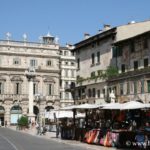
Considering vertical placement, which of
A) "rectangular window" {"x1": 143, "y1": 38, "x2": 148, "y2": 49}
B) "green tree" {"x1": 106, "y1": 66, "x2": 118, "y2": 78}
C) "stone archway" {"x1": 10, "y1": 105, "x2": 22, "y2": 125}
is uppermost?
"rectangular window" {"x1": 143, "y1": 38, "x2": 148, "y2": 49}

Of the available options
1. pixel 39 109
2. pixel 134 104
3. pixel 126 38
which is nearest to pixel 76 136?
pixel 134 104

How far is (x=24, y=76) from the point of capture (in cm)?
9244

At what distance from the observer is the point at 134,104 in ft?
91.4

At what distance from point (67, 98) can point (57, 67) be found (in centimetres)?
807

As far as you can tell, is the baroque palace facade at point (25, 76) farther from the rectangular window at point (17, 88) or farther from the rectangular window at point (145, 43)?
the rectangular window at point (145, 43)

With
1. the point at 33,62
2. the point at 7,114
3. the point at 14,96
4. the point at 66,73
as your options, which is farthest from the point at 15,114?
the point at 66,73

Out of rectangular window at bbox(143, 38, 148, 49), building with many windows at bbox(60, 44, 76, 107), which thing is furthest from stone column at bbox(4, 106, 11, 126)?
rectangular window at bbox(143, 38, 148, 49)

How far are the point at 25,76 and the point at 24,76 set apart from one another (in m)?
0.50

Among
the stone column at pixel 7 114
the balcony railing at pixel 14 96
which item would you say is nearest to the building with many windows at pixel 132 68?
the balcony railing at pixel 14 96

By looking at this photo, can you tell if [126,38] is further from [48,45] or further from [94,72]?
[48,45]

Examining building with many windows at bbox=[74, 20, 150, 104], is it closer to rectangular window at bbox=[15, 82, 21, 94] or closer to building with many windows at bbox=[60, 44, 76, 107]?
rectangular window at bbox=[15, 82, 21, 94]

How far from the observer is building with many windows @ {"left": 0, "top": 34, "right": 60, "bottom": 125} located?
9012 cm

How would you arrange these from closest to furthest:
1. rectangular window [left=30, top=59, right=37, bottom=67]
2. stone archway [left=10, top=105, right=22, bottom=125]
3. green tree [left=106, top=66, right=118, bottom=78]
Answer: green tree [left=106, top=66, right=118, bottom=78]
stone archway [left=10, top=105, right=22, bottom=125]
rectangular window [left=30, top=59, right=37, bottom=67]

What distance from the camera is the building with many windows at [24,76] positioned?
90125mm
